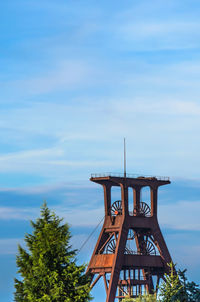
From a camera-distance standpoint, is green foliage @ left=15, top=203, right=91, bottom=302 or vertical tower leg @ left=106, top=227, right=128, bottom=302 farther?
vertical tower leg @ left=106, top=227, right=128, bottom=302

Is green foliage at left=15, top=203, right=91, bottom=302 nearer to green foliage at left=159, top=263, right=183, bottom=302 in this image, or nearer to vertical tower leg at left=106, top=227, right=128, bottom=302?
green foliage at left=159, top=263, right=183, bottom=302

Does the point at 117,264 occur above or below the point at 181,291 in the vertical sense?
above

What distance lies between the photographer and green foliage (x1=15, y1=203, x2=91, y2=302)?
6359 cm

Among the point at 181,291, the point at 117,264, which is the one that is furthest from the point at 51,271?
the point at 117,264

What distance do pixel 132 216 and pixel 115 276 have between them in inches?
428

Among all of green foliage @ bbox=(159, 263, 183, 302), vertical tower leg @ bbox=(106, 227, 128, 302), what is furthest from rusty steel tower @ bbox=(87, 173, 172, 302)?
green foliage @ bbox=(159, 263, 183, 302)

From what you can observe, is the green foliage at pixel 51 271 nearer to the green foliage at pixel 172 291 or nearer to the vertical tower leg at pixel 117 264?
the green foliage at pixel 172 291

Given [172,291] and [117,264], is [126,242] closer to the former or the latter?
[117,264]

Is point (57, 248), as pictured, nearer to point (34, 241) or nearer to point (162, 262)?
point (34, 241)

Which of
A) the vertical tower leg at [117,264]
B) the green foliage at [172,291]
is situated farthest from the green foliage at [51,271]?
the vertical tower leg at [117,264]

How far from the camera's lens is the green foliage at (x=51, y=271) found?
209 feet

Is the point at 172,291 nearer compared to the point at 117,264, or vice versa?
the point at 172,291

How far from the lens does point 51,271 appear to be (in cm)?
6412

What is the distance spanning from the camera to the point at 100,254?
131 metres
